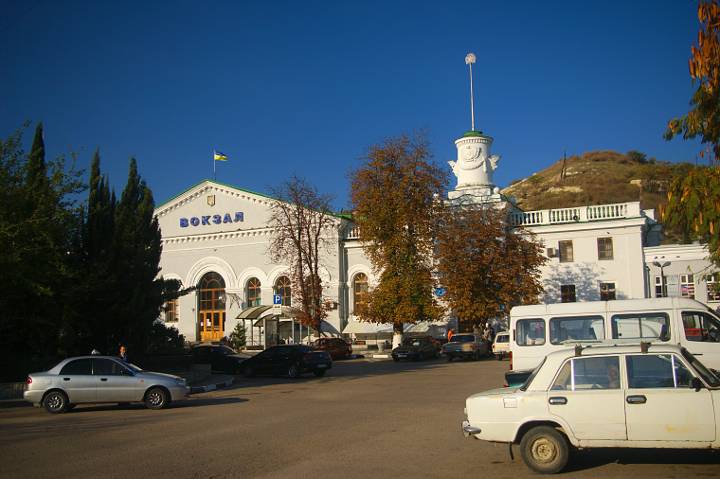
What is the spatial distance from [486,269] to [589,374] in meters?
30.5

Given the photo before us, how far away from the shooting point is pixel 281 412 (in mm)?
15609

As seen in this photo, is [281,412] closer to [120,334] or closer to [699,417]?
[699,417]

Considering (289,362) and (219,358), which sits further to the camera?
(219,358)

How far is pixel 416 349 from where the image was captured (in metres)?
35.7

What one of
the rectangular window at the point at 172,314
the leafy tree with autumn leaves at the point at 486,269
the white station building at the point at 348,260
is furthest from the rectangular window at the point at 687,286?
the rectangular window at the point at 172,314

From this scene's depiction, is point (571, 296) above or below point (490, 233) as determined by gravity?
below

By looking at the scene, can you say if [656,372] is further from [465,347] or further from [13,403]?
[465,347]

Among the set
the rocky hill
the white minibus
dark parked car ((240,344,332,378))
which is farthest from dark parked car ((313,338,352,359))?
the rocky hill

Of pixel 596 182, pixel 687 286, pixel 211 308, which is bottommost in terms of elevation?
pixel 211 308

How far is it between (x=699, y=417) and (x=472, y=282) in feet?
99.1

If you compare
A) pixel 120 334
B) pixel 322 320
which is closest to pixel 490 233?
pixel 322 320

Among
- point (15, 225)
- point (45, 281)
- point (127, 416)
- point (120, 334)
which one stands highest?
point (15, 225)

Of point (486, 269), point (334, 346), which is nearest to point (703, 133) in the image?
point (486, 269)

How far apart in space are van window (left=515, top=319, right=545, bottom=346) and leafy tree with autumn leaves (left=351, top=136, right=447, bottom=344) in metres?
23.8
